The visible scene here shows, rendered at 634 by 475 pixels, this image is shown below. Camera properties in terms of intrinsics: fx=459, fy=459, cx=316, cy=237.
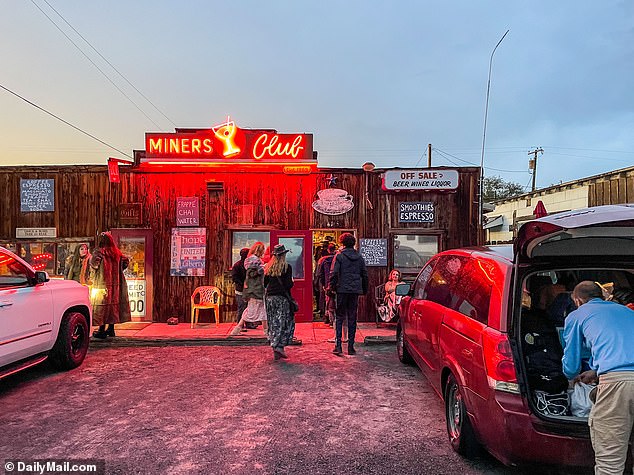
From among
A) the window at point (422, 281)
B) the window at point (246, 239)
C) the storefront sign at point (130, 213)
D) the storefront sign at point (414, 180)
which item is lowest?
the window at point (422, 281)

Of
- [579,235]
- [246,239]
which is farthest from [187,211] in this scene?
[579,235]

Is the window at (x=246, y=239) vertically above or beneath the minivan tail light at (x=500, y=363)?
above

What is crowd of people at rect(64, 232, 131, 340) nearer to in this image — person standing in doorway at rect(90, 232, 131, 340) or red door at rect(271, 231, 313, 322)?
person standing in doorway at rect(90, 232, 131, 340)

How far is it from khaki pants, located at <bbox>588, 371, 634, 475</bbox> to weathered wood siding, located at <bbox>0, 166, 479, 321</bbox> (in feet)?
23.7

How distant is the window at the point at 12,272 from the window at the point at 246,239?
4725 millimetres

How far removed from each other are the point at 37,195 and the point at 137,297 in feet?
9.96

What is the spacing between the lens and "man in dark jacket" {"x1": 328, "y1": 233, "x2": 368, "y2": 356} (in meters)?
6.91

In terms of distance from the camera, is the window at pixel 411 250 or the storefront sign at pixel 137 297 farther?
the window at pixel 411 250

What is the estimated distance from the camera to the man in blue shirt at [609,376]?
2.62 m

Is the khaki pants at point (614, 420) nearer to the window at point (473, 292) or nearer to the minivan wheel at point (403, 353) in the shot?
the window at point (473, 292)

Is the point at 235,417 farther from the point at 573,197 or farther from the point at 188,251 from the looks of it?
the point at 573,197

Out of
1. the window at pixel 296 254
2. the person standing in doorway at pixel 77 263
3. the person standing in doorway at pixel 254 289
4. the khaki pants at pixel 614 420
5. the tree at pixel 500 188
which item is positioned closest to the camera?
the khaki pants at pixel 614 420

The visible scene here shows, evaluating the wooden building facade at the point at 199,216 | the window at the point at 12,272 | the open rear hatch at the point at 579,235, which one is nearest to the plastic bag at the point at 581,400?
the open rear hatch at the point at 579,235

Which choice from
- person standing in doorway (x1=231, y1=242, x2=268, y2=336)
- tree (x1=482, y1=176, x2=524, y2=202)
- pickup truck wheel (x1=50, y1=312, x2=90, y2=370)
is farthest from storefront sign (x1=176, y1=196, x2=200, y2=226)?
tree (x1=482, y1=176, x2=524, y2=202)
